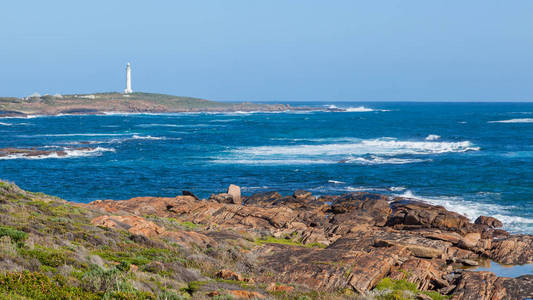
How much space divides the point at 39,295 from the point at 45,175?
39.5m

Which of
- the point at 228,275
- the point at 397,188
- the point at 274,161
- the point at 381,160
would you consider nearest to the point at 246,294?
the point at 228,275

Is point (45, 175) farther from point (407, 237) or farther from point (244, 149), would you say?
point (407, 237)

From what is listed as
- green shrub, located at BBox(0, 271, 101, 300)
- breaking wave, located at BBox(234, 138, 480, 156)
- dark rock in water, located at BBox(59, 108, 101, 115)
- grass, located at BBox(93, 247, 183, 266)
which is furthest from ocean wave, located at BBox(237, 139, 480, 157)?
dark rock in water, located at BBox(59, 108, 101, 115)

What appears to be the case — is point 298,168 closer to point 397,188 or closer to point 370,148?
point 397,188

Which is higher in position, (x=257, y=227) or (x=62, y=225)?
(x=62, y=225)

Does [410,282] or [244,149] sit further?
[244,149]

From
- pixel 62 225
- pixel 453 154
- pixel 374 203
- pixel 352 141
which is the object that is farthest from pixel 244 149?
pixel 62 225

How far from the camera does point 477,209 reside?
103 feet

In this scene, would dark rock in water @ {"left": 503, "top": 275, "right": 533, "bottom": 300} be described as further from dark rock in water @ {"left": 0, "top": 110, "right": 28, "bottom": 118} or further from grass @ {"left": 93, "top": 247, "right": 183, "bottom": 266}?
dark rock in water @ {"left": 0, "top": 110, "right": 28, "bottom": 118}

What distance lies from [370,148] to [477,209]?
34391 millimetres

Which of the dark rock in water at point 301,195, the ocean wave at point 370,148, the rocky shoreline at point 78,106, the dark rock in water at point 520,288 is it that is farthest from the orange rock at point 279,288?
the rocky shoreline at point 78,106

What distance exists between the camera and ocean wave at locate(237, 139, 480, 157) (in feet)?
200

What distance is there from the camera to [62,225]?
16469mm

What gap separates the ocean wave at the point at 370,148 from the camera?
60.9 m
